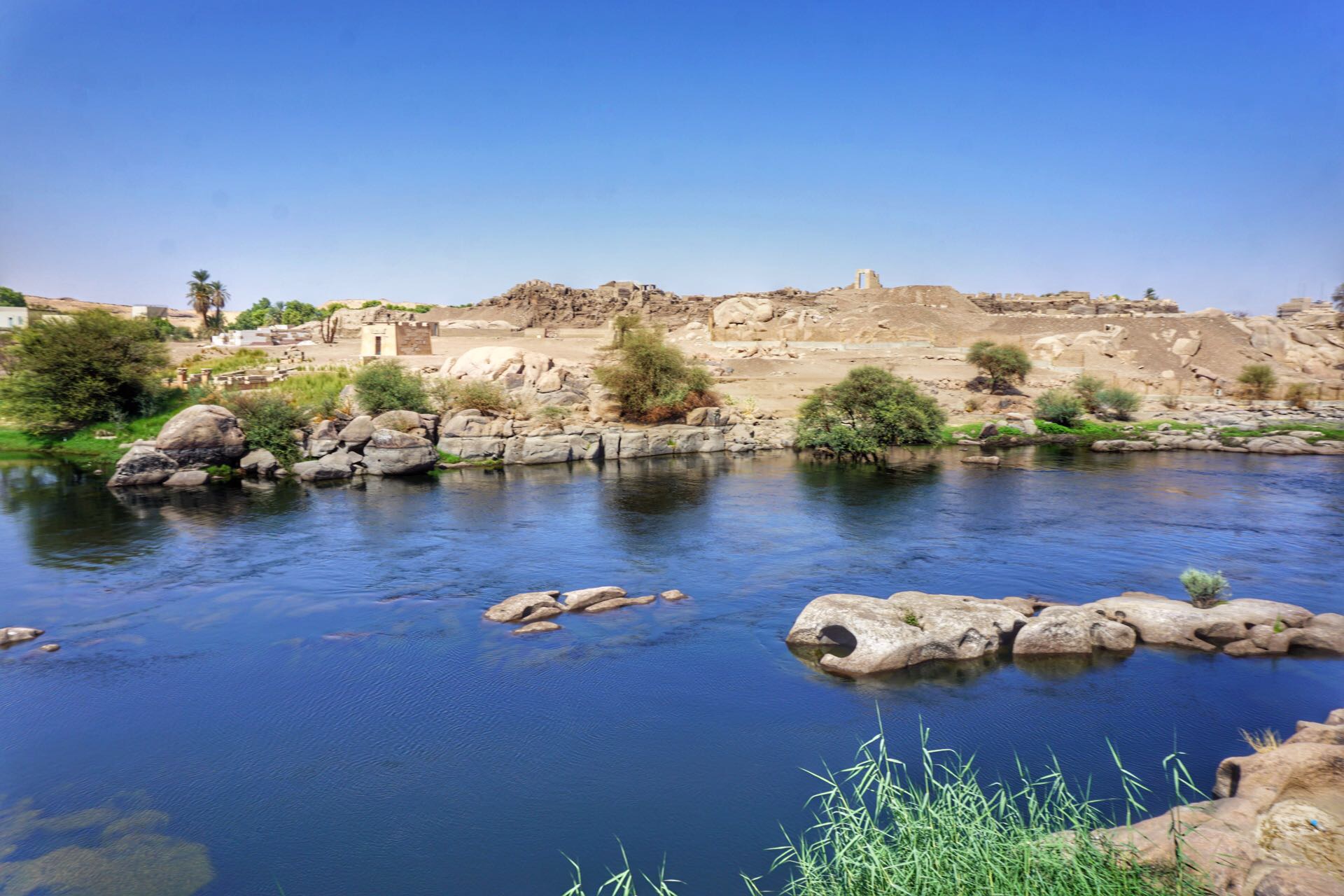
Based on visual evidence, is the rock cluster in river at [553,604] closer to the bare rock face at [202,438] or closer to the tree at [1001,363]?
the bare rock face at [202,438]

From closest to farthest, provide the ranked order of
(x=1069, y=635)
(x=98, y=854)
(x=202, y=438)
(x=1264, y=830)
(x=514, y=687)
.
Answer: (x=1264, y=830)
(x=98, y=854)
(x=514, y=687)
(x=1069, y=635)
(x=202, y=438)

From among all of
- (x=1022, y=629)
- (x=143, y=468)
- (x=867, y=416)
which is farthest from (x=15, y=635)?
(x=867, y=416)

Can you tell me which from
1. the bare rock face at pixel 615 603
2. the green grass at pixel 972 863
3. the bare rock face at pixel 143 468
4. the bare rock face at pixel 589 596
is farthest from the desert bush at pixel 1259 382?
the bare rock face at pixel 143 468

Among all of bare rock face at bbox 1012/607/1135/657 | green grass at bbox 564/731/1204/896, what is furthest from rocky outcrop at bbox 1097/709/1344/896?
bare rock face at bbox 1012/607/1135/657

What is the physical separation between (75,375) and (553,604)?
26740 millimetres

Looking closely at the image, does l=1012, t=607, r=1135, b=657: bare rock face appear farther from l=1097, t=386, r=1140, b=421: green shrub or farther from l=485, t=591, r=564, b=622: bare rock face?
l=1097, t=386, r=1140, b=421: green shrub

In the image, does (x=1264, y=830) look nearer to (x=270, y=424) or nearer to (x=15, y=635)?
(x=15, y=635)

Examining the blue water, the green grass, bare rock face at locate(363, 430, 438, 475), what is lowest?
the blue water

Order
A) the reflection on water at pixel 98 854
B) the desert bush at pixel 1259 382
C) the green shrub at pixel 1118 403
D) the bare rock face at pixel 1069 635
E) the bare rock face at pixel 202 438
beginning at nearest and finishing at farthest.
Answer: the reflection on water at pixel 98 854, the bare rock face at pixel 1069 635, the bare rock face at pixel 202 438, the green shrub at pixel 1118 403, the desert bush at pixel 1259 382

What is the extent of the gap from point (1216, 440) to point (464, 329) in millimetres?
41742

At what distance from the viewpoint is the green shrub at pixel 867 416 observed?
31.5 m

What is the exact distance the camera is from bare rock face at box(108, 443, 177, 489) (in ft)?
86.3

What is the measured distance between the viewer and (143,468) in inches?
1041

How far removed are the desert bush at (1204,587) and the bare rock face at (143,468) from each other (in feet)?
93.7
